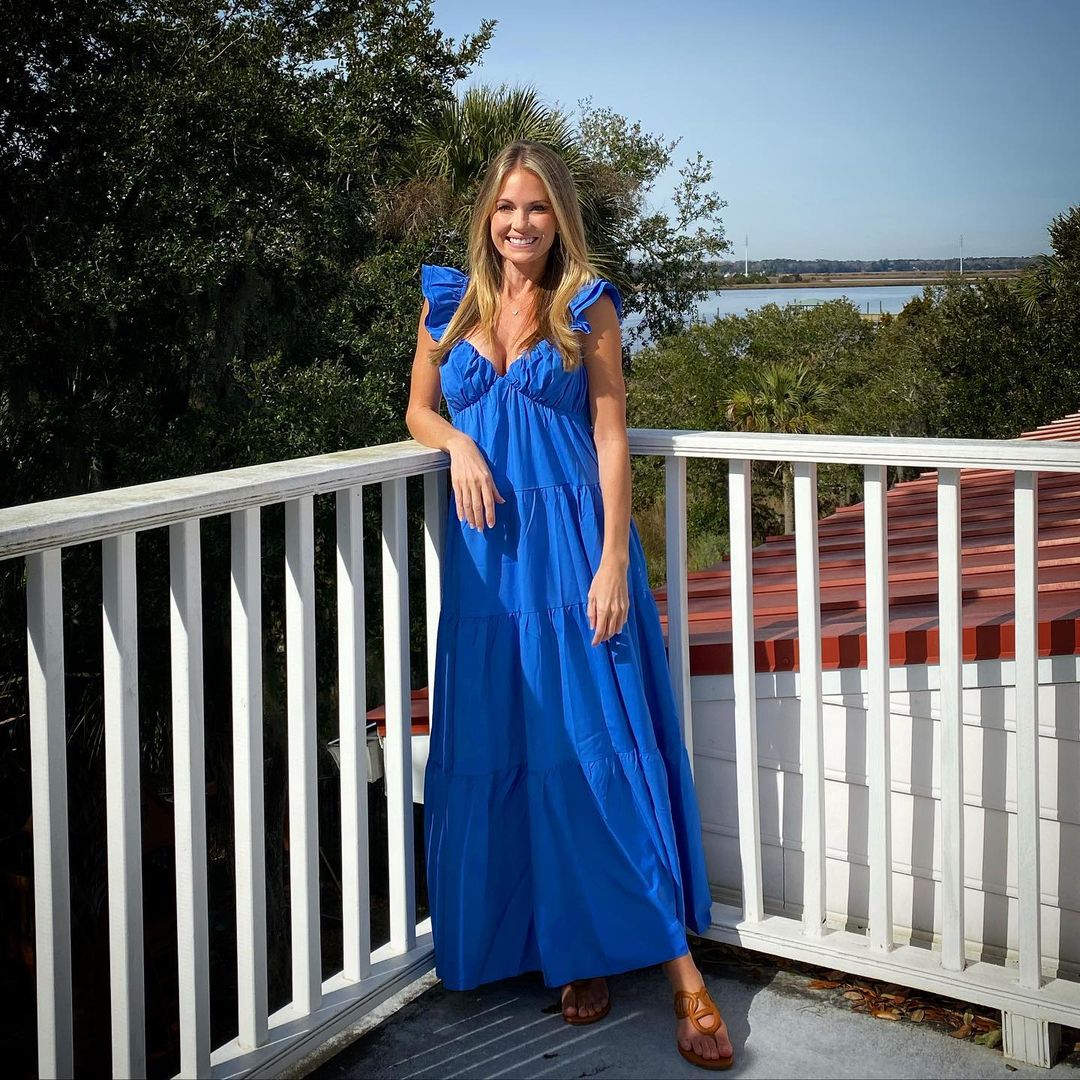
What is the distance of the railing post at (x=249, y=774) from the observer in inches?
72.0

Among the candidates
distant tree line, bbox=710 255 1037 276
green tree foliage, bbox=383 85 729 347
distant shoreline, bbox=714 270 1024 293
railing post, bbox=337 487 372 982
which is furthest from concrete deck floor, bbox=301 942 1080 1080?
distant tree line, bbox=710 255 1037 276

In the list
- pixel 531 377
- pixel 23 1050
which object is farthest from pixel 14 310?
pixel 531 377

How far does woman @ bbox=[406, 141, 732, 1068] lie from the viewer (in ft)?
6.91

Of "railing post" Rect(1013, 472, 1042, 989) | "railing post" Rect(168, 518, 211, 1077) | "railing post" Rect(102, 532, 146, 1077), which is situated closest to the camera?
"railing post" Rect(102, 532, 146, 1077)

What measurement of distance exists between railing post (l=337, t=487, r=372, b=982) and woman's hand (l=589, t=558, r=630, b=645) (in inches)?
15.8

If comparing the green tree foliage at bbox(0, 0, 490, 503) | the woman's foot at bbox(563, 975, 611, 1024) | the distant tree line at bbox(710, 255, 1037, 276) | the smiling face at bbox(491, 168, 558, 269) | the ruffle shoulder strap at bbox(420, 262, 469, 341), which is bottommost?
the woman's foot at bbox(563, 975, 611, 1024)

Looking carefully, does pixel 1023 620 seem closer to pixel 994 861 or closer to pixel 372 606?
Answer: pixel 994 861

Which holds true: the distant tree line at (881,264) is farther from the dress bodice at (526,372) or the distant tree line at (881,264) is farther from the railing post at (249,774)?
the railing post at (249,774)

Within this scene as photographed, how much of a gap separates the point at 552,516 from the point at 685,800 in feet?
1.93

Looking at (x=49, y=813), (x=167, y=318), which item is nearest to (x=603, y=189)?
(x=167, y=318)

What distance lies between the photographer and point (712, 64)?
43.2 metres

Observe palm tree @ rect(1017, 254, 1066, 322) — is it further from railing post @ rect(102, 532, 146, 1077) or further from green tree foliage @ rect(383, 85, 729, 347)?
railing post @ rect(102, 532, 146, 1077)

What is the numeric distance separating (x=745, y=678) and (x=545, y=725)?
41cm

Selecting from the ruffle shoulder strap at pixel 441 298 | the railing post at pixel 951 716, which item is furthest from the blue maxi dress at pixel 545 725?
the railing post at pixel 951 716
